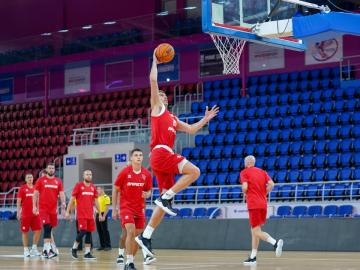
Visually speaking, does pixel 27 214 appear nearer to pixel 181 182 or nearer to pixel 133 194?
pixel 133 194

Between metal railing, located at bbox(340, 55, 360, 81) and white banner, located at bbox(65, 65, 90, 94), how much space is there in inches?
505

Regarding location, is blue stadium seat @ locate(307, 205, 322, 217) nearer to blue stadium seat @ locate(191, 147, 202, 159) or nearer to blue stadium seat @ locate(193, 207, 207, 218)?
blue stadium seat @ locate(193, 207, 207, 218)

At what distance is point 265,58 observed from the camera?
108 feet

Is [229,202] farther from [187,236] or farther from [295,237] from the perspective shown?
[295,237]

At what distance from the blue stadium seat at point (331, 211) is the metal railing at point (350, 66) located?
8.00 metres

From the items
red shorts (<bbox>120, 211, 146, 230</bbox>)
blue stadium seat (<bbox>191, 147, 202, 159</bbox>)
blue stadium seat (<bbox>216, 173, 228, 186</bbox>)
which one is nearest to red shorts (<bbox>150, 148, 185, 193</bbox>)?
red shorts (<bbox>120, 211, 146, 230</bbox>)

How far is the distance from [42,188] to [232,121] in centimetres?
1261


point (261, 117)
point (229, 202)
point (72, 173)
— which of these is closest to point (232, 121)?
point (261, 117)

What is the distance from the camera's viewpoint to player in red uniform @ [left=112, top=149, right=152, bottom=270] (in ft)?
41.5

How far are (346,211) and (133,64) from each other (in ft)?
51.3

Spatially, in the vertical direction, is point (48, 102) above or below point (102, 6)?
below

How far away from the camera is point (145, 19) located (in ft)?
100

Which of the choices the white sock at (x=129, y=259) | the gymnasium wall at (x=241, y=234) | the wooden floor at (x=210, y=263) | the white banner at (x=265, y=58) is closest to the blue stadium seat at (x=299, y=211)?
the gymnasium wall at (x=241, y=234)

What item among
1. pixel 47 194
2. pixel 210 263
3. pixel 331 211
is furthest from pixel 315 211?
pixel 210 263
